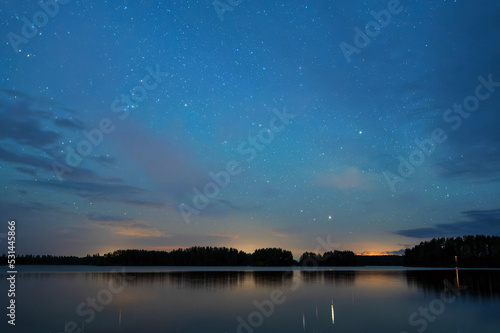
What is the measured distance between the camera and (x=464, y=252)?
156000 millimetres

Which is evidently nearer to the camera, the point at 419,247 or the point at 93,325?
the point at 93,325

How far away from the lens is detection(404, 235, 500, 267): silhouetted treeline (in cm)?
15150

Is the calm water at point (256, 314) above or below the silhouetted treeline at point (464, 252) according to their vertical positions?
above

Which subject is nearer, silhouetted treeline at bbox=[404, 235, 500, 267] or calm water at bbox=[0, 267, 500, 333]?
calm water at bbox=[0, 267, 500, 333]

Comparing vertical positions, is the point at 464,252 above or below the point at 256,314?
below

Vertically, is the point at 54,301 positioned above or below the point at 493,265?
above

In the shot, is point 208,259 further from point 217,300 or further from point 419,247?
point 217,300

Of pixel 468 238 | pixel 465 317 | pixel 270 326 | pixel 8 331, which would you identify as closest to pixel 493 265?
pixel 468 238

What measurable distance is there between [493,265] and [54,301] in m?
164

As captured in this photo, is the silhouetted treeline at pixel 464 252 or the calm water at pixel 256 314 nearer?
the calm water at pixel 256 314

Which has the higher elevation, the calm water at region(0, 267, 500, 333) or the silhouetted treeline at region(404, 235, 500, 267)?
the calm water at region(0, 267, 500, 333)

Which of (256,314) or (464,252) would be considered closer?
(256,314)

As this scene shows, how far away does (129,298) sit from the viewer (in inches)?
1337

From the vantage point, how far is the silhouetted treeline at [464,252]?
15150 cm
